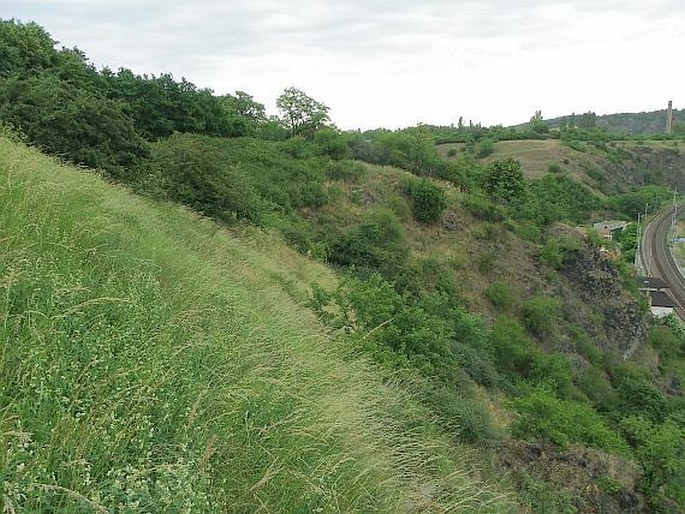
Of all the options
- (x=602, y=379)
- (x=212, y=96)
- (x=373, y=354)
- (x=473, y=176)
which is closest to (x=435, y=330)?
(x=373, y=354)

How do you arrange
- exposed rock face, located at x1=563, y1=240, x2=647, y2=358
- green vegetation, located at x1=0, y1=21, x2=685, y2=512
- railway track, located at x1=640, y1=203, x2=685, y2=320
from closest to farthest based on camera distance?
green vegetation, located at x1=0, y1=21, x2=685, y2=512, exposed rock face, located at x1=563, y1=240, x2=647, y2=358, railway track, located at x1=640, y1=203, x2=685, y2=320

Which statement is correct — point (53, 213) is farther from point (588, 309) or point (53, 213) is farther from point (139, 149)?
point (588, 309)

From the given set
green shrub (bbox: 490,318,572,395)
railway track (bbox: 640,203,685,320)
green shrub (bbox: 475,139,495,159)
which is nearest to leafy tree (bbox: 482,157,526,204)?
green shrub (bbox: 490,318,572,395)

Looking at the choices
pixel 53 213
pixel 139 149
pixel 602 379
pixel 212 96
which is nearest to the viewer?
pixel 53 213

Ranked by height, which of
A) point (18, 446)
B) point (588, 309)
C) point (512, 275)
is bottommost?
point (588, 309)

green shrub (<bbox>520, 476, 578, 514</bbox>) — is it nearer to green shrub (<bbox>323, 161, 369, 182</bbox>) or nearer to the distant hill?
green shrub (<bbox>323, 161, 369, 182</bbox>)

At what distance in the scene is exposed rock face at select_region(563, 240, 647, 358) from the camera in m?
29.4

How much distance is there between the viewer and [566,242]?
31719 mm

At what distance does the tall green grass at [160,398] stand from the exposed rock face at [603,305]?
26.6m

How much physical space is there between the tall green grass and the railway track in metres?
53.1

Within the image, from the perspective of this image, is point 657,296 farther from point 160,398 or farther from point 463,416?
point 160,398

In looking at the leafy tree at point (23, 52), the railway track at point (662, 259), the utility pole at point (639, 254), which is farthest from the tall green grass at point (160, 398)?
the utility pole at point (639, 254)

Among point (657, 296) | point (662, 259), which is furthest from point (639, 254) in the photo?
point (657, 296)

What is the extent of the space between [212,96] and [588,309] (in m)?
23.3
